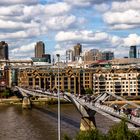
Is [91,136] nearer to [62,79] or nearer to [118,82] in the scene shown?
[62,79]

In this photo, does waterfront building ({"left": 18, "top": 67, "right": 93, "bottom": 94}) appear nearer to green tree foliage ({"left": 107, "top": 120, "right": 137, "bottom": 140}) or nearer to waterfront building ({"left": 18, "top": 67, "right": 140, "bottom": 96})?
waterfront building ({"left": 18, "top": 67, "right": 140, "bottom": 96})

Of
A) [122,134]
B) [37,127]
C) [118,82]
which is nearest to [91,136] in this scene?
[122,134]

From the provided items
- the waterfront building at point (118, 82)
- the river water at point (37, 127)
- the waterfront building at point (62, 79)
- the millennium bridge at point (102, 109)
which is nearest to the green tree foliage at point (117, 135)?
the millennium bridge at point (102, 109)

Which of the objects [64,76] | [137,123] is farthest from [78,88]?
[137,123]

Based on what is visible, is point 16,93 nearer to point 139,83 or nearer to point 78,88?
point 78,88

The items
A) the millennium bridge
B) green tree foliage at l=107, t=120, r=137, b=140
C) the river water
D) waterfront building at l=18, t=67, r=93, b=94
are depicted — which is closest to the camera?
green tree foliage at l=107, t=120, r=137, b=140

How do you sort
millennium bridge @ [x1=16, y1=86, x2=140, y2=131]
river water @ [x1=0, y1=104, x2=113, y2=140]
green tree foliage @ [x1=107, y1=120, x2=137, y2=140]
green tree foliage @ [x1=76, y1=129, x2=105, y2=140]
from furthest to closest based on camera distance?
river water @ [x1=0, y1=104, x2=113, y2=140] < millennium bridge @ [x1=16, y1=86, x2=140, y2=131] < green tree foliage @ [x1=76, y1=129, x2=105, y2=140] < green tree foliage @ [x1=107, y1=120, x2=137, y2=140]

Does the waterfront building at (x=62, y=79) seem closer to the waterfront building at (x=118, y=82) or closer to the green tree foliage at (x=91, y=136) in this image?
the waterfront building at (x=118, y=82)

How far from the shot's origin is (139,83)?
117 meters

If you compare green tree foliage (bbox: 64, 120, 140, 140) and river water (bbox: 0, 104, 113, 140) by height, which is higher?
green tree foliage (bbox: 64, 120, 140, 140)

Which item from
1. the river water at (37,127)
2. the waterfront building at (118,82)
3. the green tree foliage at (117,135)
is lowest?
the river water at (37,127)

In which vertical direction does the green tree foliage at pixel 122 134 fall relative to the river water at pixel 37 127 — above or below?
above

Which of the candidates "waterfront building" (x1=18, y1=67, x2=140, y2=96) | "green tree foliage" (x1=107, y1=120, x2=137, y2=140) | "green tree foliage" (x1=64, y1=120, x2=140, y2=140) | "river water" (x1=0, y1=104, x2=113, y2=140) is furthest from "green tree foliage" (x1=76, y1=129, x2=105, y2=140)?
"waterfront building" (x1=18, y1=67, x2=140, y2=96)

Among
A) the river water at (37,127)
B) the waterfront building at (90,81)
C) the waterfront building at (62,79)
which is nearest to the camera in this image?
the river water at (37,127)
